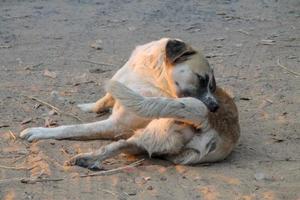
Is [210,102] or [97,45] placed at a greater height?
[210,102]

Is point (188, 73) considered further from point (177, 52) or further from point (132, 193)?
point (132, 193)

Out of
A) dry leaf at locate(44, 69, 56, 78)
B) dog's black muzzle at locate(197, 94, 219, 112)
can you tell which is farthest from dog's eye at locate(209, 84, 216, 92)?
dry leaf at locate(44, 69, 56, 78)

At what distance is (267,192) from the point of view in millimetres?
4398

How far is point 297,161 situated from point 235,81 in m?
2.20

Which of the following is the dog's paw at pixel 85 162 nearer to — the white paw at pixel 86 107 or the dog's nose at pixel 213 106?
the dog's nose at pixel 213 106

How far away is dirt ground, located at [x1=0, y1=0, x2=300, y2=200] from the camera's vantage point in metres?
4.46

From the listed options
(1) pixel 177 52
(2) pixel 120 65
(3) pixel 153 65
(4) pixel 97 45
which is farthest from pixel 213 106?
(4) pixel 97 45

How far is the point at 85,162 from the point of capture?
4695 millimetres

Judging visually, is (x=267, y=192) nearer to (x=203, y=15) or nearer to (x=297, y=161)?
(x=297, y=161)

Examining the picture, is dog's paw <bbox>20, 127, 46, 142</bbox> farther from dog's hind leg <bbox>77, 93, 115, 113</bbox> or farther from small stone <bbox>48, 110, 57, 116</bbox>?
dog's hind leg <bbox>77, 93, 115, 113</bbox>

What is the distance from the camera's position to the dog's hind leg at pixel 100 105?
19.4ft

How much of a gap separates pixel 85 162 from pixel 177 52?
1.18 metres

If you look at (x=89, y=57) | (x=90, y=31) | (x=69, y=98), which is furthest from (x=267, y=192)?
(x=90, y=31)

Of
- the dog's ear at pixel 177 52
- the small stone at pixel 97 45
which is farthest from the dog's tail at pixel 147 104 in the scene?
the small stone at pixel 97 45
